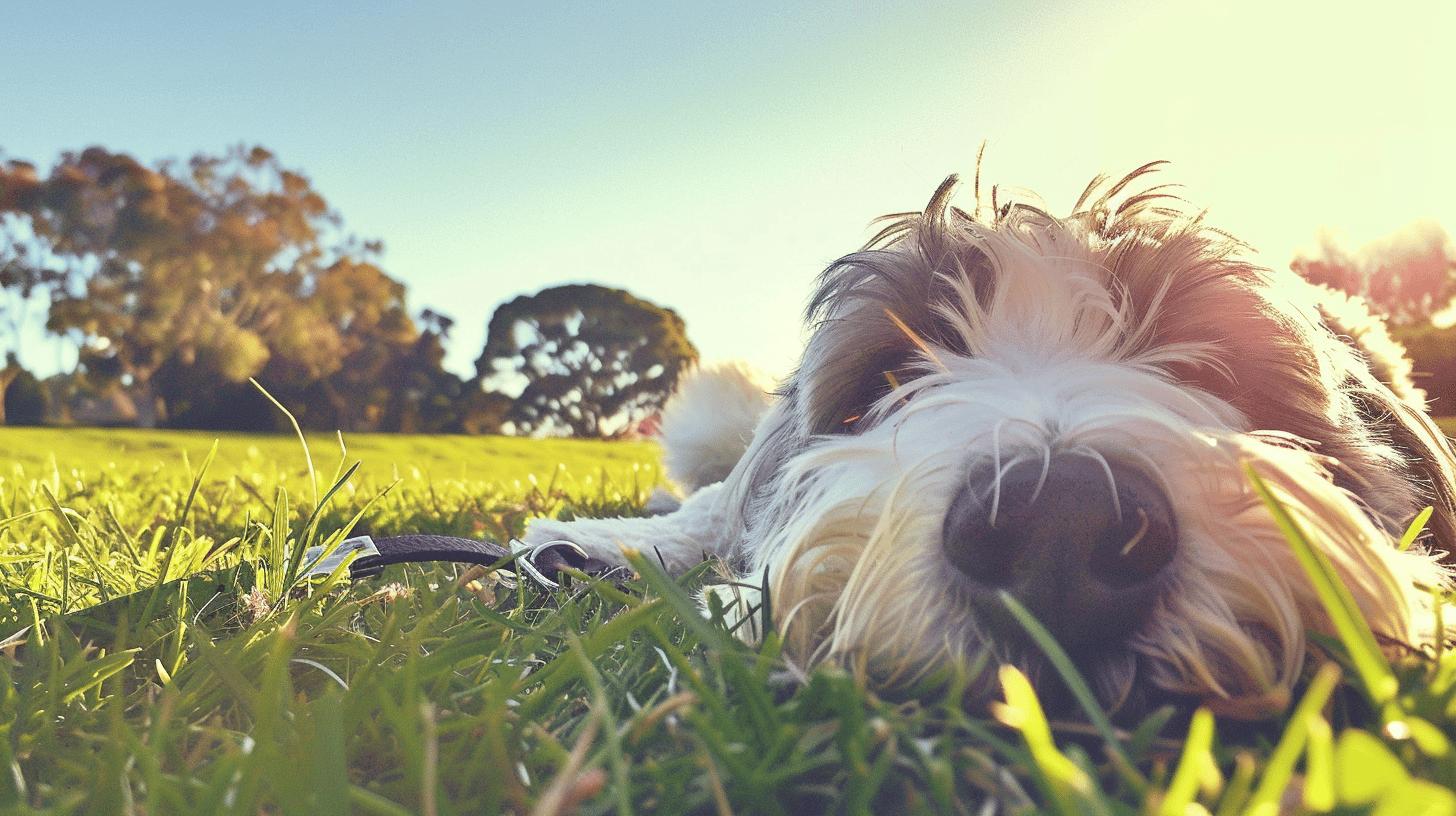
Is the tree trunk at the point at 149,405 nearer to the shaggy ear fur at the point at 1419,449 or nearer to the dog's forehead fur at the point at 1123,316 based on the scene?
the dog's forehead fur at the point at 1123,316

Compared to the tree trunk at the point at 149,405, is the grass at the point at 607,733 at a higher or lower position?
lower

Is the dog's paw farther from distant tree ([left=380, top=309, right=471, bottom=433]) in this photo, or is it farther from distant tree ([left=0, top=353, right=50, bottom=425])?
distant tree ([left=0, top=353, right=50, bottom=425])

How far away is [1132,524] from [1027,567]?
17 cm

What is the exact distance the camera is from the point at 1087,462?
4.69 ft

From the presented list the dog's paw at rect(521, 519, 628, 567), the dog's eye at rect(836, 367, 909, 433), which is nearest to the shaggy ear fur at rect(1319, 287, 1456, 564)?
the dog's eye at rect(836, 367, 909, 433)

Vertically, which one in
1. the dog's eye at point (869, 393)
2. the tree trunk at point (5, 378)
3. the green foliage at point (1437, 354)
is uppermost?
the tree trunk at point (5, 378)

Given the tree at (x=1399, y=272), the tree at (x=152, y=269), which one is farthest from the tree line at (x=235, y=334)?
the tree at (x=1399, y=272)

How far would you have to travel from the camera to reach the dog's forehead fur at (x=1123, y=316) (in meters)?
2.21

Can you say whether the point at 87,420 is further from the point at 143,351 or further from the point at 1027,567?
the point at 1027,567

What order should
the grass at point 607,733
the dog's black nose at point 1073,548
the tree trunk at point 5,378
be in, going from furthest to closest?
the tree trunk at point 5,378 → the dog's black nose at point 1073,548 → the grass at point 607,733

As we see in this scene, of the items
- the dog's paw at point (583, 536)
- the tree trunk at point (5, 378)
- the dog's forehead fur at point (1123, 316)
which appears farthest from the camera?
the tree trunk at point (5, 378)

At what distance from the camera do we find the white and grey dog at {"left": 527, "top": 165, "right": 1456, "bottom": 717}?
1.34m

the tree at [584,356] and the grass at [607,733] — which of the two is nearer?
the grass at [607,733]

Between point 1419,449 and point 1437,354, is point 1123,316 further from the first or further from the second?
point 1437,354
